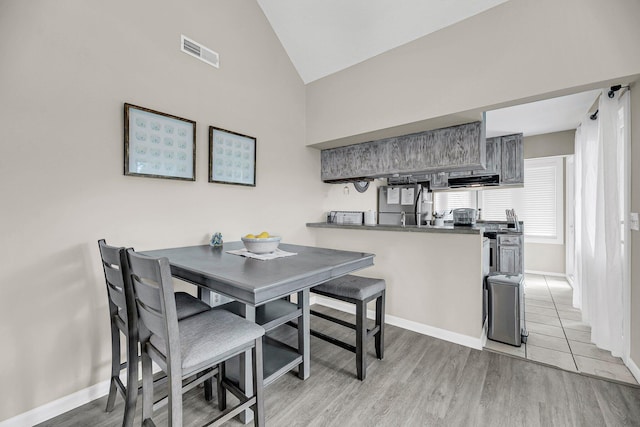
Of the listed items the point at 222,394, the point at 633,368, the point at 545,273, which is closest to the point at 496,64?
the point at 633,368

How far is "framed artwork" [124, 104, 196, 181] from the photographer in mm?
1905

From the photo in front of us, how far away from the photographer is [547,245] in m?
5.06

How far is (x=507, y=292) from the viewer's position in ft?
8.09

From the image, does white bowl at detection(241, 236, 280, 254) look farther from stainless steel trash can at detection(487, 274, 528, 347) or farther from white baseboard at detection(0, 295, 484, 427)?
stainless steel trash can at detection(487, 274, 528, 347)

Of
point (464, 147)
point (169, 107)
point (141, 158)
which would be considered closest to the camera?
point (141, 158)

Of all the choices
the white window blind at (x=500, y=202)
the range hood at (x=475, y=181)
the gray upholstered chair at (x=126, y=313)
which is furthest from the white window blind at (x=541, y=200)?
the gray upholstered chair at (x=126, y=313)

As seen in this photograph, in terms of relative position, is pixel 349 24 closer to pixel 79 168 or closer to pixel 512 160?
pixel 79 168

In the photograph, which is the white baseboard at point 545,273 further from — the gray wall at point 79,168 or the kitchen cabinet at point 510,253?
the gray wall at point 79,168

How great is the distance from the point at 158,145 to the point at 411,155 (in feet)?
7.80

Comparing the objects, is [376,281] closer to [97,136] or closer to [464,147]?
[464,147]

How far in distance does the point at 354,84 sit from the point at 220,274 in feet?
8.27

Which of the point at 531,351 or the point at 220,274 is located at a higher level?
the point at 220,274

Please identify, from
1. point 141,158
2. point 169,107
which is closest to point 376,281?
point 141,158

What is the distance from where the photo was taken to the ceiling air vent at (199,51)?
2.22 meters
